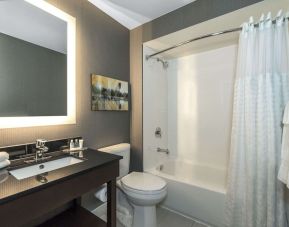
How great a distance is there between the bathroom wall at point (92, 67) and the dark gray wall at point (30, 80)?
14 centimetres

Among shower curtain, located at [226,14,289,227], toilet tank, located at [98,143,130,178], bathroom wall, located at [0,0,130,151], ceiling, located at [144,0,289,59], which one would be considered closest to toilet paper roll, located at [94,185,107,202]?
toilet tank, located at [98,143,130,178]

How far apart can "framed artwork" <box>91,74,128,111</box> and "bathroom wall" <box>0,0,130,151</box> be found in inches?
2.4

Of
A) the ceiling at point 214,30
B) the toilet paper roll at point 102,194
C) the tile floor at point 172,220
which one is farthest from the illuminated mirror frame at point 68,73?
the tile floor at point 172,220

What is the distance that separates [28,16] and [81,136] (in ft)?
3.54

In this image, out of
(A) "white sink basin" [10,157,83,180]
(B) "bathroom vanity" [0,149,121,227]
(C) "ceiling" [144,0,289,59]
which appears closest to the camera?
(B) "bathroom vanity" [0,149,121,227]

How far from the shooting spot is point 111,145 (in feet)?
6.48

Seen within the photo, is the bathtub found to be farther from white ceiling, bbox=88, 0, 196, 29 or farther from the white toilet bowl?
white ceiling, bbox=88, 0, 196, 29

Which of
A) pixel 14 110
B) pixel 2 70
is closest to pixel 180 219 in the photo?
pixel 14 110

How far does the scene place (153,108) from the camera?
2410mm

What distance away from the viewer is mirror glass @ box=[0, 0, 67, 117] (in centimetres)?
120

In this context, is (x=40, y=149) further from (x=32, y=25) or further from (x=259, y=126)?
(x=259, y=126)

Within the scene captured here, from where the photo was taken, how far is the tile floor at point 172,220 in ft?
5.70

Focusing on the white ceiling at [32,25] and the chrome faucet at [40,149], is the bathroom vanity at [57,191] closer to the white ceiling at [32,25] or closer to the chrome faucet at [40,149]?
the chrome faucet at [40,149]

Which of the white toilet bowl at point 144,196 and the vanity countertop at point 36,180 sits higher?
the vanity countertop at point 36,180
